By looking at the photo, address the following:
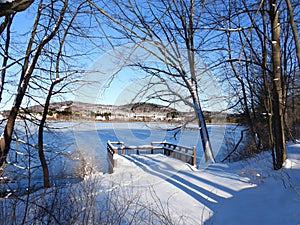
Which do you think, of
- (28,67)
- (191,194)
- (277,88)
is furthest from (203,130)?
(28,67)

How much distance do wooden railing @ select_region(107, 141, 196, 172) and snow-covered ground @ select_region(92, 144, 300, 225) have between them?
169 mm

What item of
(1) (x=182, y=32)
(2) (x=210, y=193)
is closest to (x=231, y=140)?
(1) (x=182, y=32)

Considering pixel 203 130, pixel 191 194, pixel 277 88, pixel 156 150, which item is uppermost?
pixel 277 88

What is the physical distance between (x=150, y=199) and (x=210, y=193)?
910 millimetres

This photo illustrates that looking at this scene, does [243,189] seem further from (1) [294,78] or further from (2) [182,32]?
(1) [294,78]

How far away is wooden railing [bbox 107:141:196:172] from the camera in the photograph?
10.1 feet

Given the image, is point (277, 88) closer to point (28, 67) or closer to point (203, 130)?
point (203, 130)

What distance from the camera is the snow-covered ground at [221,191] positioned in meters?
2.32

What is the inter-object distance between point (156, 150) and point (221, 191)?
118cm

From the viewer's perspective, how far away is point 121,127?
206 cm

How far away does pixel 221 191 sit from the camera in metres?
3.28

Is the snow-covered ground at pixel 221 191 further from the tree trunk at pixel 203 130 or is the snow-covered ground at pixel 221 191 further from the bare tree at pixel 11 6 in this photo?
the bare tree at pixel 11 6

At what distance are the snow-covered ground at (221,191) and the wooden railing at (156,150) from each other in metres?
0.17

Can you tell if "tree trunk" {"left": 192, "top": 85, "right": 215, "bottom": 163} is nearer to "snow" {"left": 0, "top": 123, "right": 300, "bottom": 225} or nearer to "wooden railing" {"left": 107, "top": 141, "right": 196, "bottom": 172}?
"wooden railing" {"left": 107, "top": 141, "right": 196, "bottom": 172}
